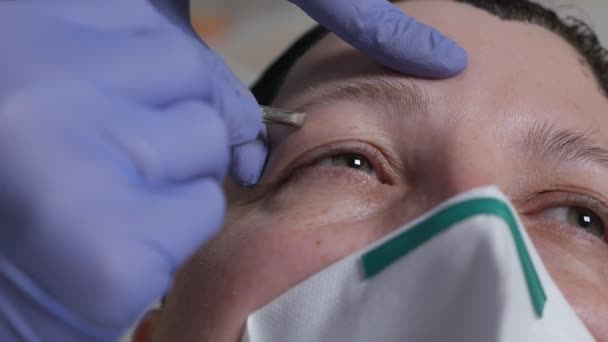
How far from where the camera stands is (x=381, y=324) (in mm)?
731

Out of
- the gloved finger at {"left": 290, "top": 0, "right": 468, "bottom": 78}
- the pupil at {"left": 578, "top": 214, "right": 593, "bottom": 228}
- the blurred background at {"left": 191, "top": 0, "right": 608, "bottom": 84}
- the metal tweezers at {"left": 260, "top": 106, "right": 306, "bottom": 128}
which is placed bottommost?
the blurred background at {"left": 191, "top": 0, "right": 608, "bottom": 84}

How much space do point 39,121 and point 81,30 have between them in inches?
5.3

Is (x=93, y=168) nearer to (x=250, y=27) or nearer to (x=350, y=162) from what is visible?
(x=350, y=162)

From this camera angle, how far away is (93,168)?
617mm

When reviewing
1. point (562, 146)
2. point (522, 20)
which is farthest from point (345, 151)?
point (522, 20)

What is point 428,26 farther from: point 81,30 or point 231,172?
point 81,30

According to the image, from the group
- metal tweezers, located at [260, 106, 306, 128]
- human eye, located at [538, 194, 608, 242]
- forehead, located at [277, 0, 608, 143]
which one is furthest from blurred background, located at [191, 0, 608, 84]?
human eye, located at [538, 194, 608, 242]

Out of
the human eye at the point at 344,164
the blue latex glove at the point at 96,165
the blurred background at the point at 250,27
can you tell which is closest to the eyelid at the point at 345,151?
the human eye at the point at 344,164

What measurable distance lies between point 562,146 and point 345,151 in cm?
28

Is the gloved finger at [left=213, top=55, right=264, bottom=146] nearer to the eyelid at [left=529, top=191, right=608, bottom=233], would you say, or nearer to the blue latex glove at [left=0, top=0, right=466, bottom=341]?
the blue latex glove at [left=0, top=0, right=466, bottom=341]

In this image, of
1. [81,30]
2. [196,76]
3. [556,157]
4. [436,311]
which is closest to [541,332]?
[436,311]

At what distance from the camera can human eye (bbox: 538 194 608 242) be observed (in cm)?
96

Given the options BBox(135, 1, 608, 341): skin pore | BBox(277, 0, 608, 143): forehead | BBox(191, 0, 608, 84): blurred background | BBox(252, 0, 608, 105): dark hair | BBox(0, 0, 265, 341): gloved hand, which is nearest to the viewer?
BBox(0, 0, 265, 341): gloved hand

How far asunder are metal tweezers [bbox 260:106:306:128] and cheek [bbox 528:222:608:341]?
0.32 m
